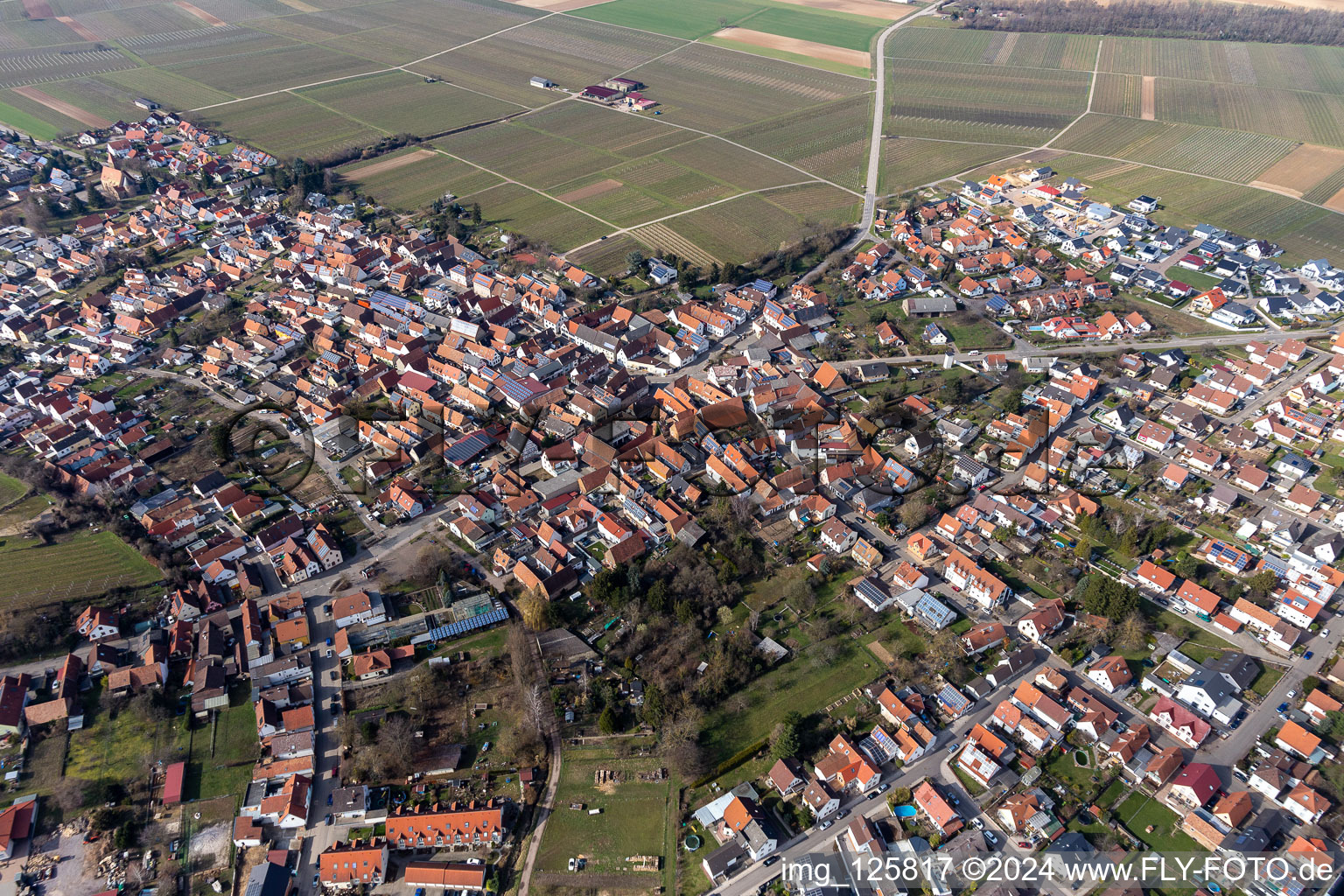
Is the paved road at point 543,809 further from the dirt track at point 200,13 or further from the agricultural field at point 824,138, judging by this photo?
the dirt track at point 200,13

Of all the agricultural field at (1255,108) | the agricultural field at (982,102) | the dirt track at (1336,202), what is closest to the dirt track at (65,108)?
the agricultural field at (982,102)

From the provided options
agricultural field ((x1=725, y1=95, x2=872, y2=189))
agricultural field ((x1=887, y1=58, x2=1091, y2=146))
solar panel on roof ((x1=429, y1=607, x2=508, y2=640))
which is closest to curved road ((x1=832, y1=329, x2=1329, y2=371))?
solar panel on roof ((x1=429, y1=607, x2=508, y2=640))

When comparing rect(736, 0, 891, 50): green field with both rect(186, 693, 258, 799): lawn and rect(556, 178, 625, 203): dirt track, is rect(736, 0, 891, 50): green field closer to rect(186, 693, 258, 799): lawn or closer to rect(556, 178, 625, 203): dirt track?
rect(556, 178, 625, 203): dirt track

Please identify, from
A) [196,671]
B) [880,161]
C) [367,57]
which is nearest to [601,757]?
[196,671]

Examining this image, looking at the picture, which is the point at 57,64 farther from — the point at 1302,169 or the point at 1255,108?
the point at 1255,108

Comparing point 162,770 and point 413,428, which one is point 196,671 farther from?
point 413,428

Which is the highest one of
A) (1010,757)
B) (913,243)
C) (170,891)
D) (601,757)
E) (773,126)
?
(773,126)
